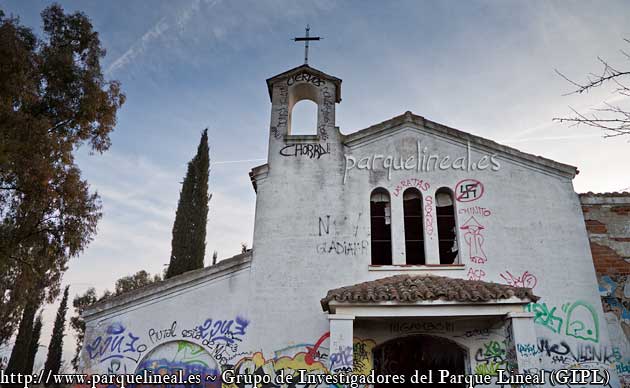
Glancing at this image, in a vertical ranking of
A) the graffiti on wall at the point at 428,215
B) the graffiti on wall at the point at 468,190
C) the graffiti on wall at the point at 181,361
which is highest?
the graffiti on wall at the point at 468,190

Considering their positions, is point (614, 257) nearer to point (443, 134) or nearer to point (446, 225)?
point (446, 225)

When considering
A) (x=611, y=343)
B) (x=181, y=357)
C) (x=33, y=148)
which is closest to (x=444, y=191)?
(x=611, y=343)

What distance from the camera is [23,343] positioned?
23.4 m

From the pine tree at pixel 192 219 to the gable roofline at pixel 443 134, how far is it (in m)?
11.1

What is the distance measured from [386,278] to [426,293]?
4.90 ft

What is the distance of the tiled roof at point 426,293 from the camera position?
7.76m

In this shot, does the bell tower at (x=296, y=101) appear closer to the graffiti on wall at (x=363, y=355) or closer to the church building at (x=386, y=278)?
the church building at (x=386, y=278)

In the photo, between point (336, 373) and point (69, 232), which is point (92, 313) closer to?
point (69, 232)

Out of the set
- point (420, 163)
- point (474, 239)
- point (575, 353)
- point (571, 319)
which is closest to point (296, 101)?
point (420, 163)

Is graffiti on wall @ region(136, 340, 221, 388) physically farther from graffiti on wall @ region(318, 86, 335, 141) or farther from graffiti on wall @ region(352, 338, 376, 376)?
graffiti on wall @ region(318, 86, 335, 141)

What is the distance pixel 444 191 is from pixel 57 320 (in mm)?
29268

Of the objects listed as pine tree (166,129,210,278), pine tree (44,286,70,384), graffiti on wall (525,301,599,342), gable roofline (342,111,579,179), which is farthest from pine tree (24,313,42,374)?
graffiti on wall (525,301,599,342)

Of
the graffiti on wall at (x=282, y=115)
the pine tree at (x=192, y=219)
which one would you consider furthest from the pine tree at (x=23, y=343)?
the graffiti on wall at (x=282, y=115)

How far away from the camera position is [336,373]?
7.59m
